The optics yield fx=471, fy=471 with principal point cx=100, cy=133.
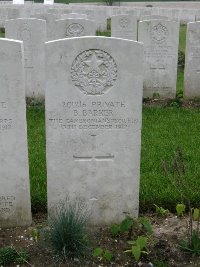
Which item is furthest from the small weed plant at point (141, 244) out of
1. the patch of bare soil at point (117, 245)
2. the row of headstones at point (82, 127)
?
the row of headstones at point (82, 127)

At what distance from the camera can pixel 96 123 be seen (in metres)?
4.27

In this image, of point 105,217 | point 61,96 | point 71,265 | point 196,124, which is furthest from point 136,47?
point 196,124

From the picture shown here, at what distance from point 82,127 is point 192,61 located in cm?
561

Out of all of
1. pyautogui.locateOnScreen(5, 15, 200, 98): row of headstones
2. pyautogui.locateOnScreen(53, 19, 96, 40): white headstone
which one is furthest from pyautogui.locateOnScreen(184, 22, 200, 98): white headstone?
pyautogui.locateOnScreen(53, 19, 96, 40): white headstone

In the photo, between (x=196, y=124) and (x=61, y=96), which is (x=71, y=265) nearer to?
(x=61, y=96)

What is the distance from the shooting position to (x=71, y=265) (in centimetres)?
388

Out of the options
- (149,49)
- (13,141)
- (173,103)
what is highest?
(149,49)

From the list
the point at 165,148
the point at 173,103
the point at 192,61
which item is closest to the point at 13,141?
the point at 165,148

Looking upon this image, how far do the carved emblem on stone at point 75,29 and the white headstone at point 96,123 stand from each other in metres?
5.12

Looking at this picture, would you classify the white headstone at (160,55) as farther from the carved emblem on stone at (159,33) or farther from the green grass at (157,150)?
the green grass at (157,150)

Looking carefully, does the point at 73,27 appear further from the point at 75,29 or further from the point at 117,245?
the point at 117,245

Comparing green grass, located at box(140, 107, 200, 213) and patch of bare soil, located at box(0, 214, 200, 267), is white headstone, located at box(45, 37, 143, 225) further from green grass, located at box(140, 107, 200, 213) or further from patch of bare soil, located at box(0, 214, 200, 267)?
green grass, located at box(140, 107, 200, 213)

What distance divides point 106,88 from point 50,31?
5398 mm

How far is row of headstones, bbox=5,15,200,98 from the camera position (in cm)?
891
